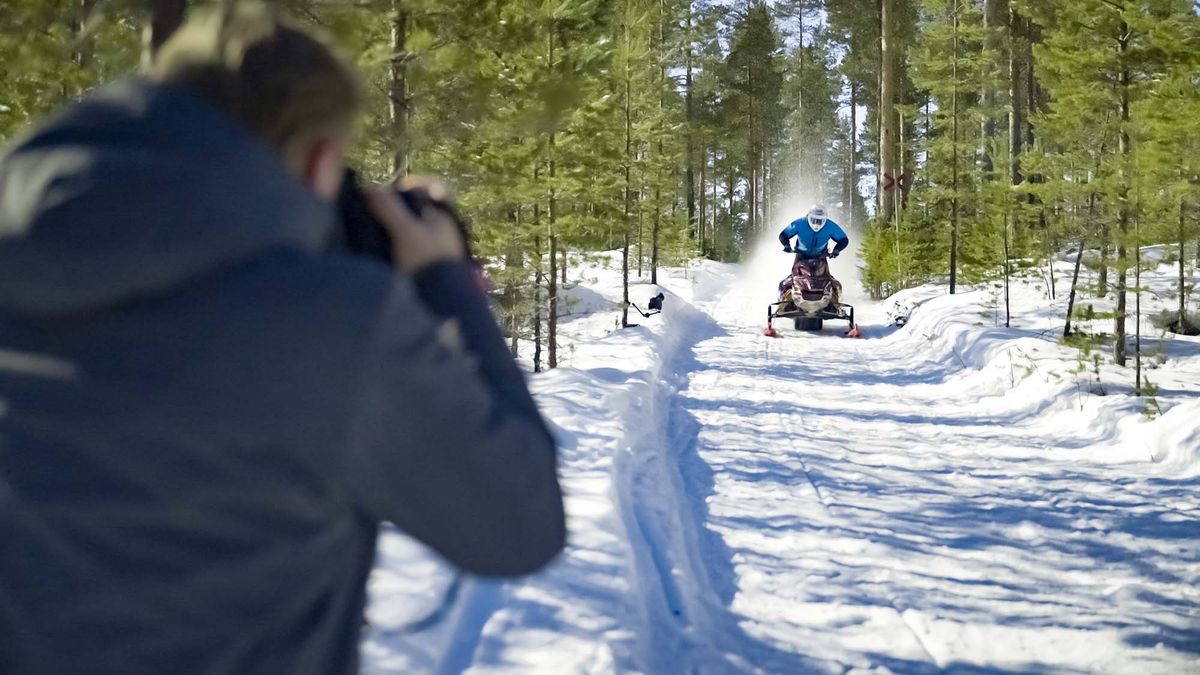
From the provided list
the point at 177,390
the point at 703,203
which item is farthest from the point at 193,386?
the point at 703,203

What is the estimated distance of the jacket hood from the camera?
3.03 ft

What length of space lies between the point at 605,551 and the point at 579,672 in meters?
1.35

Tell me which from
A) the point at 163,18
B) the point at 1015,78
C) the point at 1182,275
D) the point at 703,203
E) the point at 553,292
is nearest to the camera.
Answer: the point at 163,18

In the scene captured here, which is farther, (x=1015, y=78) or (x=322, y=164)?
(x=1015, y=78)

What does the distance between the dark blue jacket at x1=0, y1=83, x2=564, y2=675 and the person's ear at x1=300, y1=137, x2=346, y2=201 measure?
0.10m

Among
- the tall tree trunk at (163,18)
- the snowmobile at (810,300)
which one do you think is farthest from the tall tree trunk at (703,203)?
the tall tree trunk at (163,18)

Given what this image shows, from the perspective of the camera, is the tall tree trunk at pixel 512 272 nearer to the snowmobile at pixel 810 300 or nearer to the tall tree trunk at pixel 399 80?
the tall tree trunk at pixel 399 80

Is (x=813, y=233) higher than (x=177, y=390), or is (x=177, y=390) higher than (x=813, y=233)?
(x=813, y=233)

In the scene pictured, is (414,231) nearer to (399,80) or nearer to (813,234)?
(399,80)

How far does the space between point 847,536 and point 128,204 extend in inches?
224

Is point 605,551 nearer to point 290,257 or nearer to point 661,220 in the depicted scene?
point 290,257

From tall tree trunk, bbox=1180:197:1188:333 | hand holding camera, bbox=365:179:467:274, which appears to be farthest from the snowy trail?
hand holding camera, bbox=365:179:467:274

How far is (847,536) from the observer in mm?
5941

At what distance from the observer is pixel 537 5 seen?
35.9ft
